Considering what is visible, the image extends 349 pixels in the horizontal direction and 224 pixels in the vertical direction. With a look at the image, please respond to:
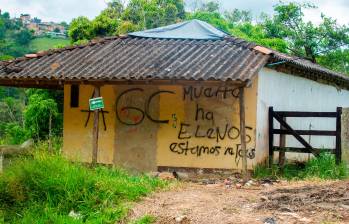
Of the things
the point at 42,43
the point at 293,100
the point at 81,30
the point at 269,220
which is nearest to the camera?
the point at 269,220

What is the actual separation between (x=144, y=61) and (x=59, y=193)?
14.5 feet

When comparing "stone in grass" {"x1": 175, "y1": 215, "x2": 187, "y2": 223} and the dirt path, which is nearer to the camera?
the dirt path

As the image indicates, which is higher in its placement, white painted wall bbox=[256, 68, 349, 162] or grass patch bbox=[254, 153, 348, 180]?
white painted wall bbox=[256, 68, 349, 162]

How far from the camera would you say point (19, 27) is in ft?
161

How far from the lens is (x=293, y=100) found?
14.8 m

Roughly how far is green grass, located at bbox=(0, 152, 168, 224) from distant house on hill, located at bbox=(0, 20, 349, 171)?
7.98 ft

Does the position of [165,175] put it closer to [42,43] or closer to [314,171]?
[314,171]

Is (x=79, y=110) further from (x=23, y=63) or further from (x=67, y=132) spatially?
(x=23, y=63)

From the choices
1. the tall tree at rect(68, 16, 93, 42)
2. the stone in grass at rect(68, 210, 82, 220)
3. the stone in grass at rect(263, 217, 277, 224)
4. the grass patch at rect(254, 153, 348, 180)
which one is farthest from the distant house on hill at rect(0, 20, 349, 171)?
the tall tree at rect(68, 16, 93, 42)

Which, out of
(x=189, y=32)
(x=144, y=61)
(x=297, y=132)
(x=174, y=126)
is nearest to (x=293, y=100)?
(x=297, y=132)

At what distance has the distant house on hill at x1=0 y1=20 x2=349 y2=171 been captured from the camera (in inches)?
471

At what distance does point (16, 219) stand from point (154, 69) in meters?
4.45

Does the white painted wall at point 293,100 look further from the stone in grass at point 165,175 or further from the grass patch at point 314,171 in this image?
the stone in grass at point 165,175

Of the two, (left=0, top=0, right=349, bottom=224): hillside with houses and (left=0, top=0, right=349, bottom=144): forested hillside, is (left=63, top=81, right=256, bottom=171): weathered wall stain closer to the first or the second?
(left=0, top=0, right=349, bottom=224): hillside with houses
